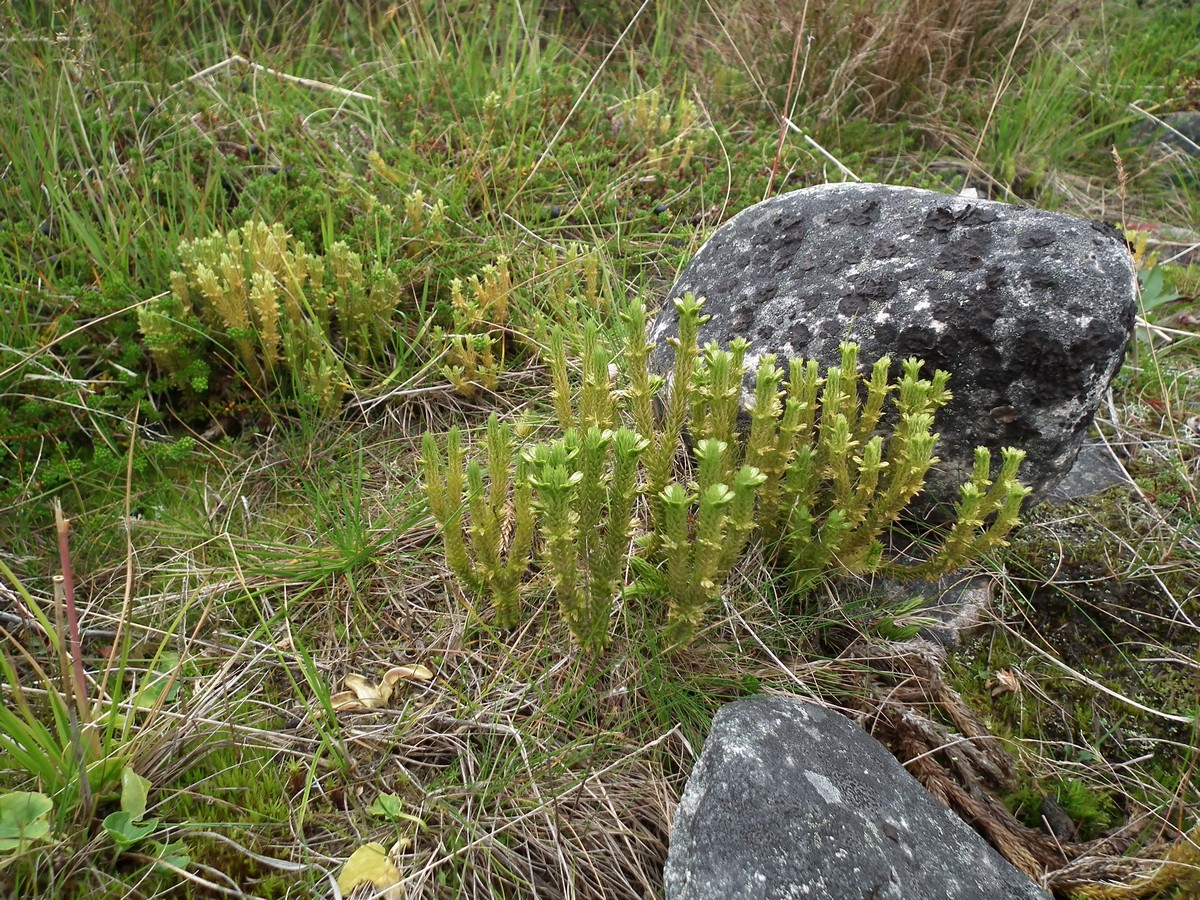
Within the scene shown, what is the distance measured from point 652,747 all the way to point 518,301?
2.13 metres

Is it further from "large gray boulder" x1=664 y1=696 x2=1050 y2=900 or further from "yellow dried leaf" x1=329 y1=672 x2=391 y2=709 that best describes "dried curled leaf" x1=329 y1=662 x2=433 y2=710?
"large gray boulder" x1=664 y1=696 x2=1050 y2=900

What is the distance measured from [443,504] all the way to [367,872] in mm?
923

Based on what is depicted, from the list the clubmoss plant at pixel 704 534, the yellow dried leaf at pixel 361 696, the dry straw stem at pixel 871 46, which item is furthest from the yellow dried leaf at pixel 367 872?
the dry straw stem at pixel 871 46

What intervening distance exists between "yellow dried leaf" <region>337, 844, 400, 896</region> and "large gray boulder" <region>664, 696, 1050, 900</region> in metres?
0.64

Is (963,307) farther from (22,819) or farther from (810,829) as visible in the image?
(22,819)

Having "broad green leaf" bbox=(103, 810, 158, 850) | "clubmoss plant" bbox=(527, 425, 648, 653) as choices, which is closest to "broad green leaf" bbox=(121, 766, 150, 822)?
"broad green leaf" bbox=(103, 810, 158, 850)

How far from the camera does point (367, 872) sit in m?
1.85

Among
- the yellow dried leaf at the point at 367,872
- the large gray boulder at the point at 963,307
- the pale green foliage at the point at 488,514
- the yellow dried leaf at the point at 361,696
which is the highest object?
the large gray boulder at the point at 963,307

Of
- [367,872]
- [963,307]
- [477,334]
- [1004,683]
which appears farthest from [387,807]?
[963,307]

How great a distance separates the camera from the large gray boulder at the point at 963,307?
7.88ft

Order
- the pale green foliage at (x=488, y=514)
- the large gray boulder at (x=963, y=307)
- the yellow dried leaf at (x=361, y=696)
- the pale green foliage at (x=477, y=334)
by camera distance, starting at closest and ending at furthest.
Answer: the pale green foliage at (x=488, y=514) → the yellow dried leaf at (x=361, y=696) → the large gray boulder at (x=963, y=307) → the pale green foliage at (x=477, y=334)

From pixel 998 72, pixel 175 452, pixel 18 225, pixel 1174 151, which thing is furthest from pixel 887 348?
pixel 1174 151

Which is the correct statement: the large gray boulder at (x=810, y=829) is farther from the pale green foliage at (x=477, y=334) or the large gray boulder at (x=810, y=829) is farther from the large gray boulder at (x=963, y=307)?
the pale green foliage at (x=477, y=334)

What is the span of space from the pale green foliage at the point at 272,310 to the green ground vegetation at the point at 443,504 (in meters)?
0.02
